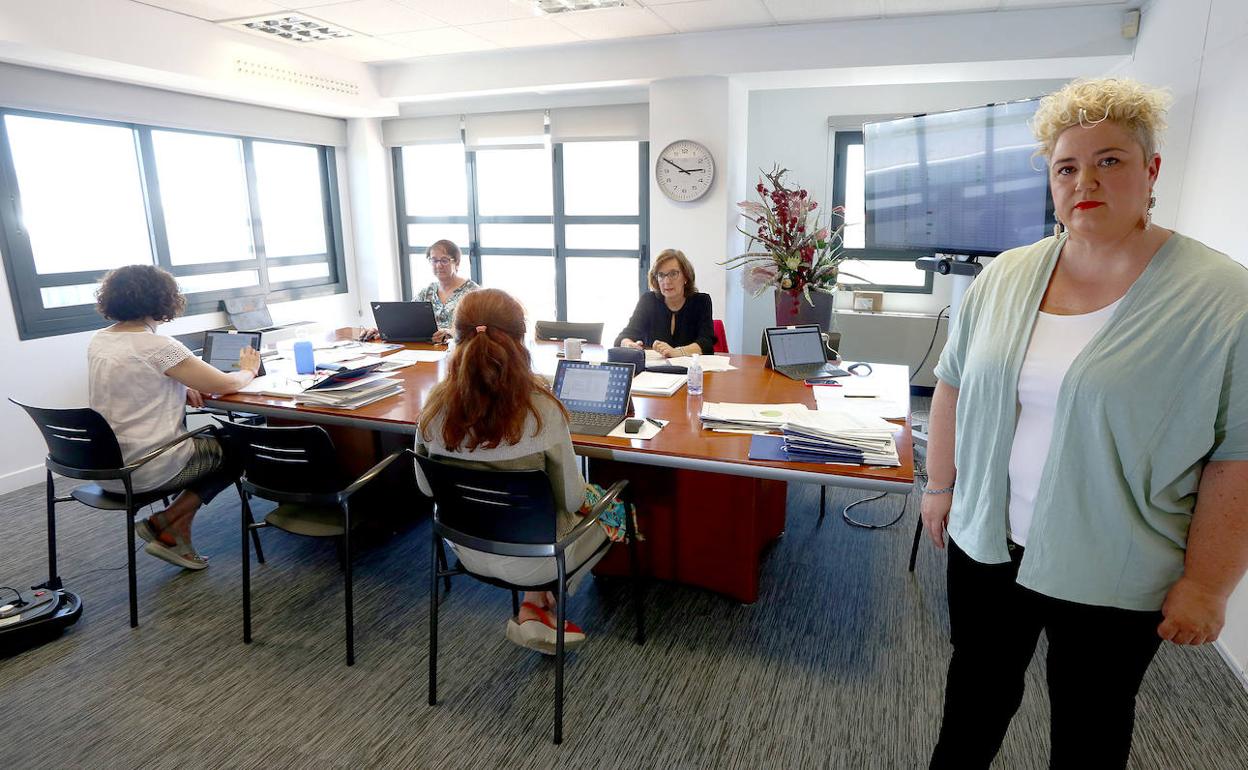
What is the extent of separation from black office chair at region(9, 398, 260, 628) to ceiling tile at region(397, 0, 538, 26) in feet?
8.69

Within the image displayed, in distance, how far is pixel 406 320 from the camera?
380 cm

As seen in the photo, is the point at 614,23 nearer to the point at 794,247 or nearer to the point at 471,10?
the point at 471,10

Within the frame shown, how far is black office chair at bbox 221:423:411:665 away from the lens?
2.11 metres

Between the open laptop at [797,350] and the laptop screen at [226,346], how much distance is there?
2261 mm

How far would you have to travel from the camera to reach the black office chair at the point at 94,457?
2354 mm

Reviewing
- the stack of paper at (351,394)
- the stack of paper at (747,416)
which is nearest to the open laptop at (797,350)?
the stack of paper at (747,416)

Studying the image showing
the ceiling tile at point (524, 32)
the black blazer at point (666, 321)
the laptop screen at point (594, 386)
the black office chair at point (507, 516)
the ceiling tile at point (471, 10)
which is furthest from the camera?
the ceiling tile at point (524, 32)

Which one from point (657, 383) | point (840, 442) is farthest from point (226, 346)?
point (840, 442)

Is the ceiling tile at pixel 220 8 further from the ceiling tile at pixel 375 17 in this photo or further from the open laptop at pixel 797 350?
the open laptop at pixel 797 350

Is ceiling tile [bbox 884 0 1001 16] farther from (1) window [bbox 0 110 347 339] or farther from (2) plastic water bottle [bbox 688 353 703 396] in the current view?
(1) window [bbox 0 110 347 339]

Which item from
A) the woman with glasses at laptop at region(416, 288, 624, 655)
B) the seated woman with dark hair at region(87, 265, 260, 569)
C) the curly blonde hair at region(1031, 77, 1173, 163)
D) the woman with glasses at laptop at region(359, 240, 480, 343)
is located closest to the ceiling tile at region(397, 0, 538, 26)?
the woman with glasses at laptop at region(359, 240, 480, 343)

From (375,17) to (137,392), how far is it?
2.68m

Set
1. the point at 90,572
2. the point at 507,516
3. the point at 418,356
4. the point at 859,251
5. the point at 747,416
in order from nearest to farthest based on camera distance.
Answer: the point at 507,516
the point at 747,416
the point at 90,572
the point at 418,356
the point at 859,251

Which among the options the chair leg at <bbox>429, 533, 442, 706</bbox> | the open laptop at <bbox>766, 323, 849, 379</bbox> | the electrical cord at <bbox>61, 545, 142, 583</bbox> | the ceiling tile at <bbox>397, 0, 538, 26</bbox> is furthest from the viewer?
the ceiling tile at <bbox>397, 0, 538, 26</bbox>
